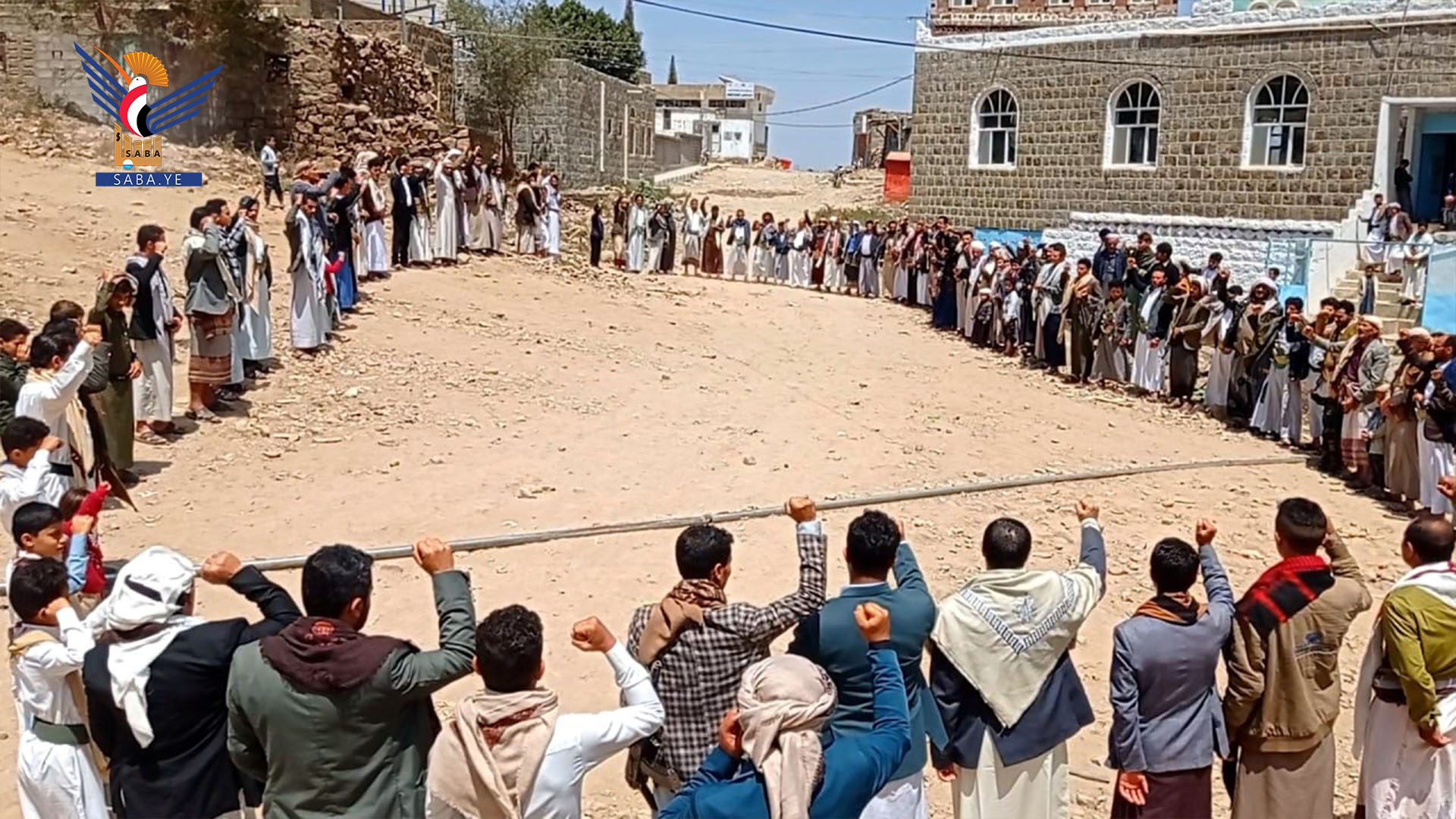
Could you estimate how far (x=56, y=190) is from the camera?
51.5ft

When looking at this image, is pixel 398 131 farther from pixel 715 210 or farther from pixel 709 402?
pixel 709 402

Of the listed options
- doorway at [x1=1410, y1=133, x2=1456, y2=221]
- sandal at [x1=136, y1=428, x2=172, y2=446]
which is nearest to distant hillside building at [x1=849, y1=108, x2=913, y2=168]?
doorway at [x1=1410, y1=133, x2=1456, y2=221]

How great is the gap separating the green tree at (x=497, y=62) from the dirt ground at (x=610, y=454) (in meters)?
12.9

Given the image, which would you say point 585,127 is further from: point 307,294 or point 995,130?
point 307,294

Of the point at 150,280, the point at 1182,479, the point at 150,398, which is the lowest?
the point at 1182,479

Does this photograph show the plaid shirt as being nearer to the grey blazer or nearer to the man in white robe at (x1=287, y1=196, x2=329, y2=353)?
the grey blazer

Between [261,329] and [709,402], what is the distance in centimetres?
376

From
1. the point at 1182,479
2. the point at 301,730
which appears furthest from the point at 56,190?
the point at 301,730

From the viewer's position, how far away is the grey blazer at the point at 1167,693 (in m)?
3.57

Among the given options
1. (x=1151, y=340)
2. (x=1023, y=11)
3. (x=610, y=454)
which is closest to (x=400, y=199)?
(x=610, y=454)

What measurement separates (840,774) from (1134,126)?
20345mm

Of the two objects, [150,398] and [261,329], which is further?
[261,329]

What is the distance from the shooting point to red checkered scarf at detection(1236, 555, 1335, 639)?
3.71 meters

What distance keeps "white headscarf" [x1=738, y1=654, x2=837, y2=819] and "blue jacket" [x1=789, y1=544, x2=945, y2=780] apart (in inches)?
17.6
